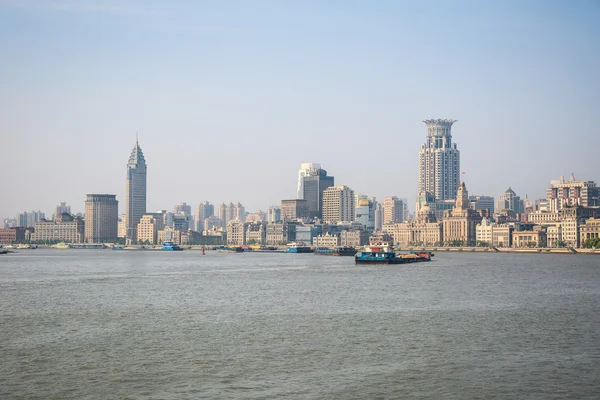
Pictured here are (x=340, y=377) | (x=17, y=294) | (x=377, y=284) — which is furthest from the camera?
(x=377, y=284)

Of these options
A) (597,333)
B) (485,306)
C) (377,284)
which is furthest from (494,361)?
(377,284)

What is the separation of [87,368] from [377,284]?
167ft

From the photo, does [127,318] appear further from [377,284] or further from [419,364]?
[377,284]

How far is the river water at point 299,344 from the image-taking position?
32875 millimetres

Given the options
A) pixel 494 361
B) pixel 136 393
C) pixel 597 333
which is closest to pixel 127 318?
pixel 136 393

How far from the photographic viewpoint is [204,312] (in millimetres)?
56500

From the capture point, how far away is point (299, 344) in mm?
42344

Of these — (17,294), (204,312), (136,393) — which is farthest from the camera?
(17,294)

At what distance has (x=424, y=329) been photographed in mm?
47500

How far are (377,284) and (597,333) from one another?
128ft

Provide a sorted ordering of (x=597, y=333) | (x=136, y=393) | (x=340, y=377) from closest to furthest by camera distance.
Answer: (x=136, y=393) < (x=340, y=377) < (x=597, y=333)

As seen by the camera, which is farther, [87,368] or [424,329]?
[424,329]

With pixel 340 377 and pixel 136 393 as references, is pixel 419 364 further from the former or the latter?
pixel 136 393

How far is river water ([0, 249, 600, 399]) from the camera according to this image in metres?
32.9
